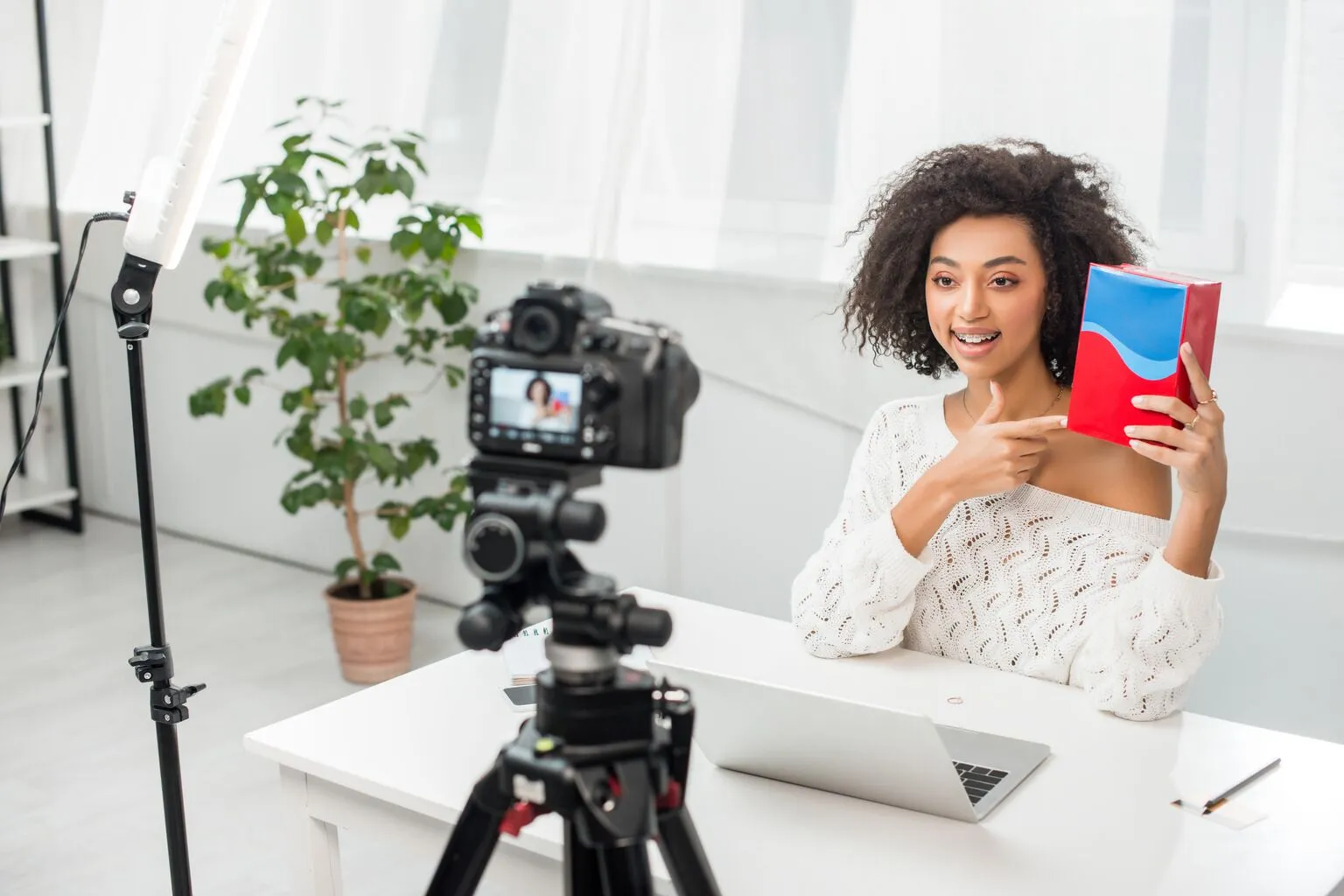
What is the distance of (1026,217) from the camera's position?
5.90 ft

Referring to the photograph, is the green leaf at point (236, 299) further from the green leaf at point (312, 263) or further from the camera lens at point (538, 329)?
the camera lens at point (538, 329)

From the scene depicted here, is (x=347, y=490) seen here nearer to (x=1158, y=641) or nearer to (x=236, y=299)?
(x=236, y=299)

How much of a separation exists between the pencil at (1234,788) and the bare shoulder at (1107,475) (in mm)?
369

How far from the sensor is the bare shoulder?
5.75 ft

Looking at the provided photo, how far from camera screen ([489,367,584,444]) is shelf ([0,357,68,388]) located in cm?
348

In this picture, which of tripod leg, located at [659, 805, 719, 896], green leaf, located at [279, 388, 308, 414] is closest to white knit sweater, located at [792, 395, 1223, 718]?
tripod leg, located at [659, 805, 719, 896]

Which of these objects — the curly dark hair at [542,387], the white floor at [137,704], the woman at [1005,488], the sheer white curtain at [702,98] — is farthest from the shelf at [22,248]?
the curly dark hair at [542,387]

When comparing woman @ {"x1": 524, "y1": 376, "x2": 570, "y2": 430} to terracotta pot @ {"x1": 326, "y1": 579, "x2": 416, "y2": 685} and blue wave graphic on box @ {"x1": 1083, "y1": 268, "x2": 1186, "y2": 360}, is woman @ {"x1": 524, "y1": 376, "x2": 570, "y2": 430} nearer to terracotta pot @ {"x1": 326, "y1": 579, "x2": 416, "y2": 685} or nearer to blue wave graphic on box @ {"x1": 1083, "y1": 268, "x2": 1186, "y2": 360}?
blue wave graphic on box @ {"x1": 1083, "y1": 268, "x2": 1186, "y2": 360}

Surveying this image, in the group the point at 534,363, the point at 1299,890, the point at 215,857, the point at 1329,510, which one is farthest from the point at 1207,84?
the point at 215,857

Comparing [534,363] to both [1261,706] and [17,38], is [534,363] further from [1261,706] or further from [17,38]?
[17,38]

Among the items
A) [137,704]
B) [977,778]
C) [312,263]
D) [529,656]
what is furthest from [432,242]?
[977,778]

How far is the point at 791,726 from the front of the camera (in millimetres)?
1320

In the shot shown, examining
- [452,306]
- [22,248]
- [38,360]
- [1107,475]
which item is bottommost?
[38,360]

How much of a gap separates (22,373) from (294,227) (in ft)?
5.18
